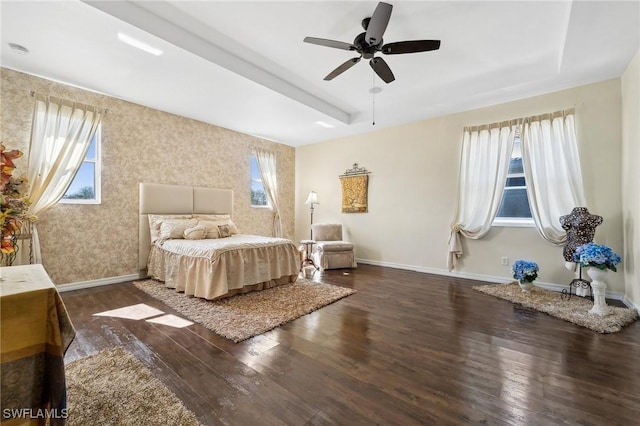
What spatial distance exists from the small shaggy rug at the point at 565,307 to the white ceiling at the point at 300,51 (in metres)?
A: 2.81

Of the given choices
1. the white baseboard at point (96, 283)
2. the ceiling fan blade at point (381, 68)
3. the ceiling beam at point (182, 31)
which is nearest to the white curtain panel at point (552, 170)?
the ceiling fan blade at point (381, 68)

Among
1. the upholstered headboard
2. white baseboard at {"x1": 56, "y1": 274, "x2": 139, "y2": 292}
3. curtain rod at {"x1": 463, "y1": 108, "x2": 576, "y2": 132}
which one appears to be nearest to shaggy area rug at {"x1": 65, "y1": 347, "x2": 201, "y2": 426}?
white baseboard at {"x1": 56, "y1": 274, "x2": 139, "y2": 292}

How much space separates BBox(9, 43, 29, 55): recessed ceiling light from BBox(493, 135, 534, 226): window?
6379 millimetres

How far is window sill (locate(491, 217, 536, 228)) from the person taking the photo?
398 centimetres

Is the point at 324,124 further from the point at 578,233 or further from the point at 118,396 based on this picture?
the point at 118,396

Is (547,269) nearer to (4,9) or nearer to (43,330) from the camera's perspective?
(43,330)

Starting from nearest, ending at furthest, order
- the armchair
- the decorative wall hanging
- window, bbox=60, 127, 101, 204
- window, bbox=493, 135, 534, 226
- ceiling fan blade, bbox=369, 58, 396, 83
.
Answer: ceiling fan blade, bbox=369, 58, 396, 83 → window, bbox=60, 127, 101, 204 → window, bbox=493, 135, 534, 226 → the armchair → the decorative wall hanging

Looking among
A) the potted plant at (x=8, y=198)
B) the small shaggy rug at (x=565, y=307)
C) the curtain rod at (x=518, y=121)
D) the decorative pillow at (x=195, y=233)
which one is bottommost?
the small shaggy rug at (x=565, y=307)

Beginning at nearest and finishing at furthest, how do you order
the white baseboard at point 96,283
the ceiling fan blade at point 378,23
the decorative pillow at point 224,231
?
the ceiling fan blade at point 378,23 < the white baseboard at point 96,283 < the decorative pillow at point 224,231

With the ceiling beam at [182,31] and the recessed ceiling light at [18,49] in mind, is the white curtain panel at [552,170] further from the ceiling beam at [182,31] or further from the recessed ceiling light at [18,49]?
the recessed ceiling light at [18,49]

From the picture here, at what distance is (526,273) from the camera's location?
346 centimetres

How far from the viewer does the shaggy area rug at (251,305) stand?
2.52 m

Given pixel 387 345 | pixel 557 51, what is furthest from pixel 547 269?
pixel 387 345

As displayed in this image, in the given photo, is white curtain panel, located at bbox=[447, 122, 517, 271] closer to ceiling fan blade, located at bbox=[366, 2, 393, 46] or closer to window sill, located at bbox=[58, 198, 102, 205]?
ceiling fan blade, located at bbox=[366, 2, 393, 46]
